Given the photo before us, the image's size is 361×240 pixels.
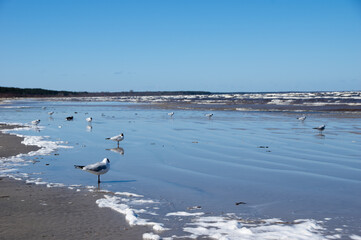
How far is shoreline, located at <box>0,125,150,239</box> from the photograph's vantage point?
5.93m

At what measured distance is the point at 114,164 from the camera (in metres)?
11.9

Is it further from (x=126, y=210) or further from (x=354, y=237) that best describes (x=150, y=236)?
(x=354, y=237)

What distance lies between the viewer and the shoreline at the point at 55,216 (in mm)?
5934

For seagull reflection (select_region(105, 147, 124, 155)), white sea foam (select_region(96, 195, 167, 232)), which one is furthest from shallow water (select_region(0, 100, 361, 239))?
white sea foam (select_region(96, 195, 167, 232))

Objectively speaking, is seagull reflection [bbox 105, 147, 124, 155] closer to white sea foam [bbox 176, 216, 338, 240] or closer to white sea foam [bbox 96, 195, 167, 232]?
white sea foam [bbox 96, 195, 167, 232]

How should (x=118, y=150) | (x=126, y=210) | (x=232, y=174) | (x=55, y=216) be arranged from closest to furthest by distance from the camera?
(x=55, y=216) → (x=126, y=210) → (x=232, y=174) → (x=118, y=150)

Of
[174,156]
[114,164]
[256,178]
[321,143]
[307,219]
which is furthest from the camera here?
[321,143]

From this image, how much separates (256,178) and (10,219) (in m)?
5.91

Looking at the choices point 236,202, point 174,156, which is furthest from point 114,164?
point 236,202

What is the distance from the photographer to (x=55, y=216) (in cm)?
676

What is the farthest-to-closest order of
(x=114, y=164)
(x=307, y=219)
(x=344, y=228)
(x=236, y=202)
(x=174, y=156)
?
(x=174, y=156)
(x=114, y=164)
(x=236, y=202)
(x=307, y=219)
(x=344, y=228)

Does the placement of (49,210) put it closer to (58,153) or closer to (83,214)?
(83,214)

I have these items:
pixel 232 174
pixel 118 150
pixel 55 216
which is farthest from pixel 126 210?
pixel 118 150

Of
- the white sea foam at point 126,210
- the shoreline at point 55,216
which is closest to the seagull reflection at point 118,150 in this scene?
the shoreline at point 55,216
